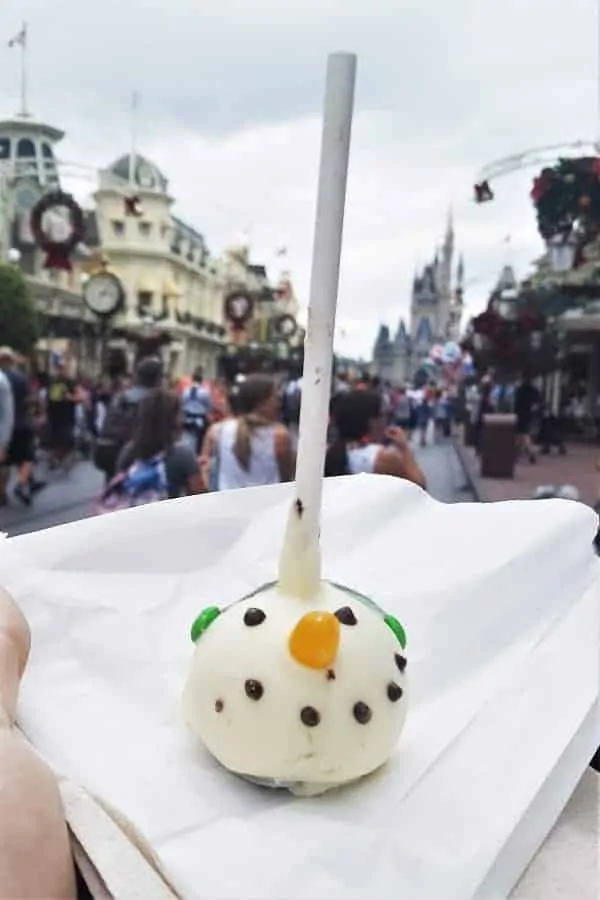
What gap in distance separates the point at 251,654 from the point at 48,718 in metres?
0.24

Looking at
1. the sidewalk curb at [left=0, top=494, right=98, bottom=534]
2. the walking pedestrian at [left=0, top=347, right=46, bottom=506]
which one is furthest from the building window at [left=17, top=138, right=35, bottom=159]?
the walking pedestrian at [left=0, top=347, right=46, bottom=506]

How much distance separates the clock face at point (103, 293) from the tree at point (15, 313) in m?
6.99

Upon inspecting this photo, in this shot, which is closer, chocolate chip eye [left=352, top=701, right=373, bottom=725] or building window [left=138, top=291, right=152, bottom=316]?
chocolate chip eye [left=352, top=701, right=373, bottom=725]

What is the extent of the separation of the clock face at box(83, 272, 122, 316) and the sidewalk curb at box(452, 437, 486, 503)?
283 inches

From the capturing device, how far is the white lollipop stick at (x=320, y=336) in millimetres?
1078

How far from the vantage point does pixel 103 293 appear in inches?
836

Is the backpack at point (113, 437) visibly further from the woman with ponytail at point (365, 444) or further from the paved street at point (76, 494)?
the woman with ponytail at point (365, 444)

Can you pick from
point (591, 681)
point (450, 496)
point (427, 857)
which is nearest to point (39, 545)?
point (427, 857)

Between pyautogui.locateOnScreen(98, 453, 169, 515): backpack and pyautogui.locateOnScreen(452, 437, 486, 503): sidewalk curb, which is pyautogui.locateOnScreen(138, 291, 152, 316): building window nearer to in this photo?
pyautogui.locateOnScreen(452, 437, 486, 503): sidewalk curb

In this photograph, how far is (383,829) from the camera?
1.10 m

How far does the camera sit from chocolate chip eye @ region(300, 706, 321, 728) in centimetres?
114

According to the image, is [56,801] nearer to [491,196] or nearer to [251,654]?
[251,654]

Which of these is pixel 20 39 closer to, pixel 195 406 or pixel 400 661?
pixel 400 661

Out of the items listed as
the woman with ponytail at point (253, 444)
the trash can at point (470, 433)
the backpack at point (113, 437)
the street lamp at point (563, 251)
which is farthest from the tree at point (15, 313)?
the woman with ponytail at point (253, 444)
